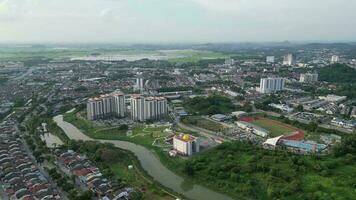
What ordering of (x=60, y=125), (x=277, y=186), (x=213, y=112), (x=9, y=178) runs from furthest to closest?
(x=213, y=112) < (x=60, y=125) < (x=9, y=178) < (x=277, y=186)

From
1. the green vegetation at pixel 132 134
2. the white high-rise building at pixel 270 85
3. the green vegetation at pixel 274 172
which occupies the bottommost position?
the green vegetation at pixel 132 134

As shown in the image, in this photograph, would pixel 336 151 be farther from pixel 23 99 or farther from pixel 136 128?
pixel 23 99

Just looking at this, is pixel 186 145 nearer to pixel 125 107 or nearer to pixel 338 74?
pixel 125 107

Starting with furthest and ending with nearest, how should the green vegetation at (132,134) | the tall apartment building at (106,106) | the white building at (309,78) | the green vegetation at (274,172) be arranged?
the white building at (309,78) → the tall apartment building at (106,106) → the green vegetation at (132,134) → the green vegetation at (274,172)

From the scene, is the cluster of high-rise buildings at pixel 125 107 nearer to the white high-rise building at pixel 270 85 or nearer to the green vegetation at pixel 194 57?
the white high-rise building at pixel 270 85

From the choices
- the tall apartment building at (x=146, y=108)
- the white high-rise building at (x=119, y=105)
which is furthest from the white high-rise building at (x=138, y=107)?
the white high-rise building at (x=119, y=105)

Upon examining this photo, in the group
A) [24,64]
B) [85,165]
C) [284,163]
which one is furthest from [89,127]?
[24,64]

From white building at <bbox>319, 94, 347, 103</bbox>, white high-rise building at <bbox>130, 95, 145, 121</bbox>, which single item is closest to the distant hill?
white building at <bbox>319, 94, 347, 103</bbox>
